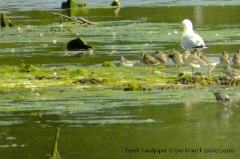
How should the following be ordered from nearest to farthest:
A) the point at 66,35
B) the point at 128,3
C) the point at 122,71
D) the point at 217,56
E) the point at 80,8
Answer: the point at 122,71 → the point at 217,56 → the point at 66,35 → the point at 80,8 → the point at 128,3

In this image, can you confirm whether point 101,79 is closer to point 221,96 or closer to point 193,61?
point 193,61

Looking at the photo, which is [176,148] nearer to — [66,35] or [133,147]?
[133,147]

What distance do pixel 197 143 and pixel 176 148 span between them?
0.40 meters

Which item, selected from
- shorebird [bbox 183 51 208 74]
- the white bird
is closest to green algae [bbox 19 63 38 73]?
shorebird [bbox 183 51 208 74]

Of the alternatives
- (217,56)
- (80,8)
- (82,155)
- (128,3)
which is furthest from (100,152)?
(128,3)

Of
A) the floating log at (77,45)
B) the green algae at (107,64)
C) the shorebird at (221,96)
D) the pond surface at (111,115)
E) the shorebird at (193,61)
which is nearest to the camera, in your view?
the pond surface at (111,115)

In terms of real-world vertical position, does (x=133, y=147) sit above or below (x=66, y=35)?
above

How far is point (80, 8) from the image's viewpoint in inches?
1981

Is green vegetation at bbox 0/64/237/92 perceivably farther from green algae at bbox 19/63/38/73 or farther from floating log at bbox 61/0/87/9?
floating log at bbox 61/0/87/9

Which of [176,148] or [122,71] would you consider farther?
[122,71]

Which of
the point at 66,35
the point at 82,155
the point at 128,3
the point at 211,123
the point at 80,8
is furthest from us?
the point at 128,3

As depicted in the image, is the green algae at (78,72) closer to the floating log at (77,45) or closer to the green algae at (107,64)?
the green algae at (107,64)

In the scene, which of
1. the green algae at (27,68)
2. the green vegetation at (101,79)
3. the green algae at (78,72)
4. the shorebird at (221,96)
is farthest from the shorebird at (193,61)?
the shorebird at (221,96)

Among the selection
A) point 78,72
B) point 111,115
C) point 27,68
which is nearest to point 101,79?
point 78,72
